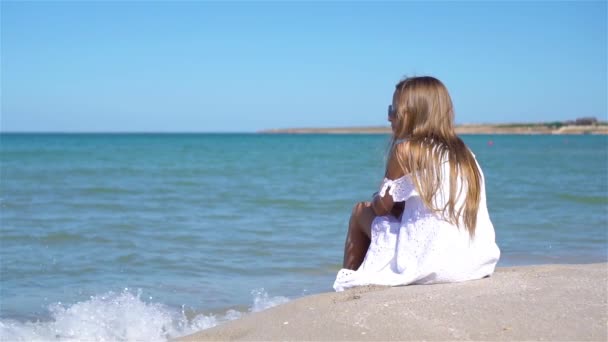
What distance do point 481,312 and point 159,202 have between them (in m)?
9.60

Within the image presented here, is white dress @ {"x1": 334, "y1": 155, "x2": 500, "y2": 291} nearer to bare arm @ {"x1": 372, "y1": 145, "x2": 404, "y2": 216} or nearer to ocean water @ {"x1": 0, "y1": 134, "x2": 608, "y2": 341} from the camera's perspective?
bare arm @ {"x1": 372, "y1": 145, "x2": 404, "y2": 216}

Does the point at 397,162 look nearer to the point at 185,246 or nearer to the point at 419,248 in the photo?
the point at 419,248

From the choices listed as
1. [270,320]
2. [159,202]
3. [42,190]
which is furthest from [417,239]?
[42,190]

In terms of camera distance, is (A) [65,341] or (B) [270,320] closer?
(B) [270,320]

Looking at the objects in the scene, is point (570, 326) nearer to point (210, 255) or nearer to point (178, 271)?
point (178, 271)

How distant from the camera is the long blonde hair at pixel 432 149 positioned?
3771 millimetres

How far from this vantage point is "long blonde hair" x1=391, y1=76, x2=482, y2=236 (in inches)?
148

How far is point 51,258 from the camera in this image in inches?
286

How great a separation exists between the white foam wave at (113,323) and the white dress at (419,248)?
1.58m

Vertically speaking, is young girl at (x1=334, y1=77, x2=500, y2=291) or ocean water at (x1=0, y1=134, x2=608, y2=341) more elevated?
young girl at (x1=334, y1=77, x2=500, y2=291)

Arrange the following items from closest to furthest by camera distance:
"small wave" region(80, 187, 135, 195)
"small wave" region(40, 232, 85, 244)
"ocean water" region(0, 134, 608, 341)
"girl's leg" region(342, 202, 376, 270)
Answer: "girl's leg" region(342, 202, 376, 270), "ocean water" region(0, 134, 608, 341), "small wave" region(40, 232, 85, 244), "small wave" region(80, 187, 135, 195)

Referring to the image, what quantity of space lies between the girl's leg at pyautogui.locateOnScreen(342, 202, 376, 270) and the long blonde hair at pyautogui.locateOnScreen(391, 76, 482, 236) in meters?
0.41

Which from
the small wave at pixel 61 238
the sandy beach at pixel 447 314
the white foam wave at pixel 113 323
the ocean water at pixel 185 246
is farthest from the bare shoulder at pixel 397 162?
the small wave at pixel 61 238

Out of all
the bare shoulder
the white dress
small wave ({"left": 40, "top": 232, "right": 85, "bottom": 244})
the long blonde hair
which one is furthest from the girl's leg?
small wave ({"left": 40, "top": 232, "right": 85, "bottom": 244})
